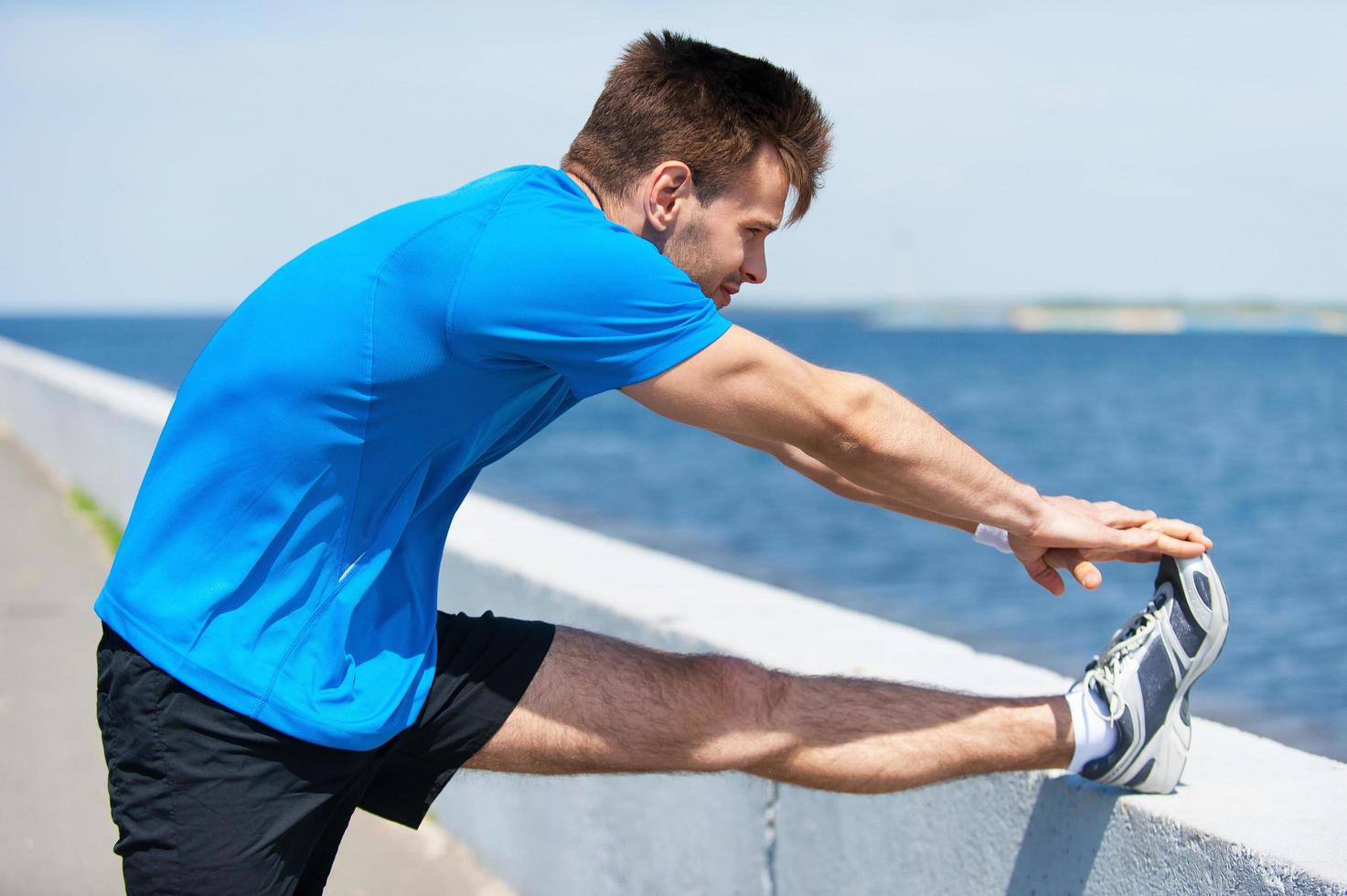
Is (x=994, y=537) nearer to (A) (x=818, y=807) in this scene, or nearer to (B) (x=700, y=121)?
(A) (x=818, y=807)

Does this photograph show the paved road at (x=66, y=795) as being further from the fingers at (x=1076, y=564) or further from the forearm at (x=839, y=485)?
the fingers at (x=1076, y=564)

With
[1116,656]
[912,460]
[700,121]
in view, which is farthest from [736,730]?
[700,121]

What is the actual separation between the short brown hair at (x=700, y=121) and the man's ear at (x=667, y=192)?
2 centimetres

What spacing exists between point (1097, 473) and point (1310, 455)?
28.9 feet

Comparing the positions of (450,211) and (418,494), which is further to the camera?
(418,494)

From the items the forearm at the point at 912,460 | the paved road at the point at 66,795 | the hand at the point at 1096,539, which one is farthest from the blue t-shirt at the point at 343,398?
the paved road at the point at 66,795

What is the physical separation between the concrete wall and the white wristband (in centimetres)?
34

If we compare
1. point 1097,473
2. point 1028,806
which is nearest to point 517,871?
point 1028,806

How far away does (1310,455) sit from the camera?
122 ft

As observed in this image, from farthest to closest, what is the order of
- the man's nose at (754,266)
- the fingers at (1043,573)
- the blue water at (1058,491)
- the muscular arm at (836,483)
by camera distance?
the blue water at (1058,491)
the muscular arm at (836,483)
the fingers at (1043,573)
the man's nose at (754,266)

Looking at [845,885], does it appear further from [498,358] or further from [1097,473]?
[1097,473]

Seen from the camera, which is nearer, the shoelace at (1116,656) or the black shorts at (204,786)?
the black shorts at (204,786)

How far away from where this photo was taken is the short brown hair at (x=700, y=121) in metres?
2.44

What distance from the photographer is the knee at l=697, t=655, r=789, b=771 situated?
262 centimetres
